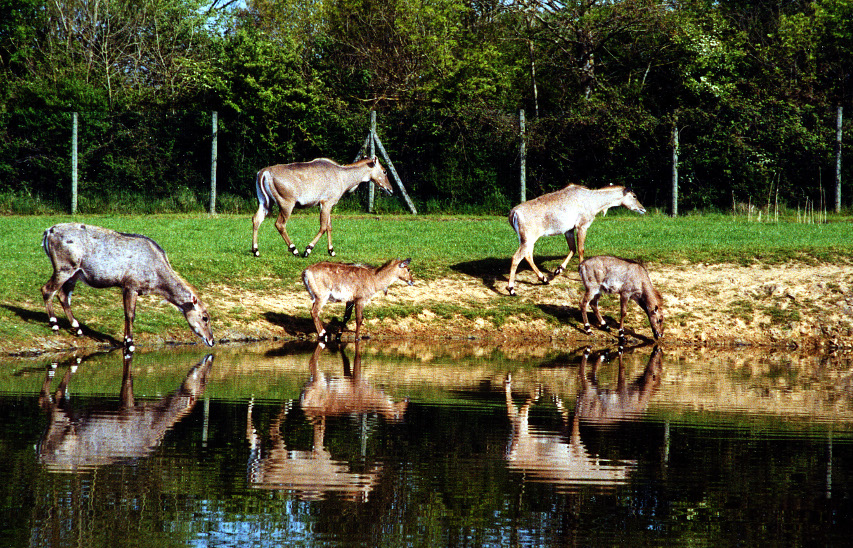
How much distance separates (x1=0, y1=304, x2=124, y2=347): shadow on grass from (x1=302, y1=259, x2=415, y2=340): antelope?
281cm

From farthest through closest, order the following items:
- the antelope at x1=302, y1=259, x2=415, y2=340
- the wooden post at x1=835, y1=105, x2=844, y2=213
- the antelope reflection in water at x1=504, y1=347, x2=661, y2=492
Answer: the wooden post at x1=835, y1=105, x2=844, y2=213
the antelope at x1=302, y1=259, x2=415, y2=340
the antelope reflection in water at x1=504, y1=347, x2=661, y2=492

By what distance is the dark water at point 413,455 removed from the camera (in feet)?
22.9

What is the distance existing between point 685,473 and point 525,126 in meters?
22.6

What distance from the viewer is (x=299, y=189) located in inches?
810

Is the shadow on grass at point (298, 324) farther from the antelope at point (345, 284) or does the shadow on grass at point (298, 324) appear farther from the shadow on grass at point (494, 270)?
the shadow on grass at point (494, 270)

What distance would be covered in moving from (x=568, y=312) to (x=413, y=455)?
10.0 m

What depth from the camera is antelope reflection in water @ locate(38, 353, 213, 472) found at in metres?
8.54

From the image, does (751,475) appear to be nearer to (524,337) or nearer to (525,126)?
(524,337)

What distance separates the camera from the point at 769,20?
40.3m

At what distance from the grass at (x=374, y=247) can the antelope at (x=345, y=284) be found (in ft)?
3.61

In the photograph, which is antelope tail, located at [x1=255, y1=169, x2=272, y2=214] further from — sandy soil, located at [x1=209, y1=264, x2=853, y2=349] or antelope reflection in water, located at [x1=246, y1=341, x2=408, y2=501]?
antelope reflection in water, located at [x1=246, y1=341, x2=408, y2=501]

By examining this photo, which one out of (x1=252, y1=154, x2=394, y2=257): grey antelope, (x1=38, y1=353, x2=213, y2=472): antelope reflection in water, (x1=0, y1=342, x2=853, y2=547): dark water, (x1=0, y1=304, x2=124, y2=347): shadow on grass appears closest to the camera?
(x1=0, y1=342, x2=853, y2=547): dark water

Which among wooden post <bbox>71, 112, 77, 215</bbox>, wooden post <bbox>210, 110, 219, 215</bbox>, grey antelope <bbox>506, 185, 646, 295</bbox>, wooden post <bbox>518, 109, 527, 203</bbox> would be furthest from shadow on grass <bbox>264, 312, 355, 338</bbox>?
wooden post <bbox>71, 112, 77, 215</bbox>

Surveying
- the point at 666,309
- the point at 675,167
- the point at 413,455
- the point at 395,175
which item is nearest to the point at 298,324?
the point at 666,309
